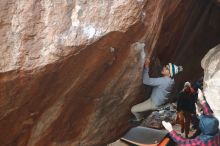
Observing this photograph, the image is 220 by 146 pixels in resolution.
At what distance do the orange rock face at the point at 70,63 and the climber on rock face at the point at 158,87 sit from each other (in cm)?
15

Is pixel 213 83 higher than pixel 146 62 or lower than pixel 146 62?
lower

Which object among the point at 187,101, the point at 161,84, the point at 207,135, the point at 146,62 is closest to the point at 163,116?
the point at 187,101

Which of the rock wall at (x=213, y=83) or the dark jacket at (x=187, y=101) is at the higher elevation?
the rock wall at (x=213, y=83)

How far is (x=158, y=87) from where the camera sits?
7008 mm

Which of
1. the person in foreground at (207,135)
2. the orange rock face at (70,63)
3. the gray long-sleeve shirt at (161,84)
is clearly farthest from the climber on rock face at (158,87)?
the person in foreground at (207,135)

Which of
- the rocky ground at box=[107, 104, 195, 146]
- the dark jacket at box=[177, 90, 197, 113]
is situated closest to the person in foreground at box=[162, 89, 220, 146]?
the dark jacket at box=[177, 90, 197, 113]

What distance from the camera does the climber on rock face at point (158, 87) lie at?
22.6ft

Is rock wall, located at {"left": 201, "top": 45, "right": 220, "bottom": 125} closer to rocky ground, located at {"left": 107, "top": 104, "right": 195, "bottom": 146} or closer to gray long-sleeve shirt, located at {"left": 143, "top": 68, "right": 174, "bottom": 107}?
gray long-sleeve shirt, located at {"left": 143, "top": 68, "right": 174, "bottom": 107}

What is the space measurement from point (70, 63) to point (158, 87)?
1899mm

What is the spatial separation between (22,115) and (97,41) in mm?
1427

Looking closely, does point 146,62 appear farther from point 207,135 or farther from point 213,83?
point 207,135

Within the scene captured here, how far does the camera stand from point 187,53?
9.27 m

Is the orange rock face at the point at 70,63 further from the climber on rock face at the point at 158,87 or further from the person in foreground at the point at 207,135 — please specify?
the person in foreground at the point at 207,135

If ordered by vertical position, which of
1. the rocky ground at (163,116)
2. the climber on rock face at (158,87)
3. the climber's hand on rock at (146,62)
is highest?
the climber's hand on rock at (146,62)
